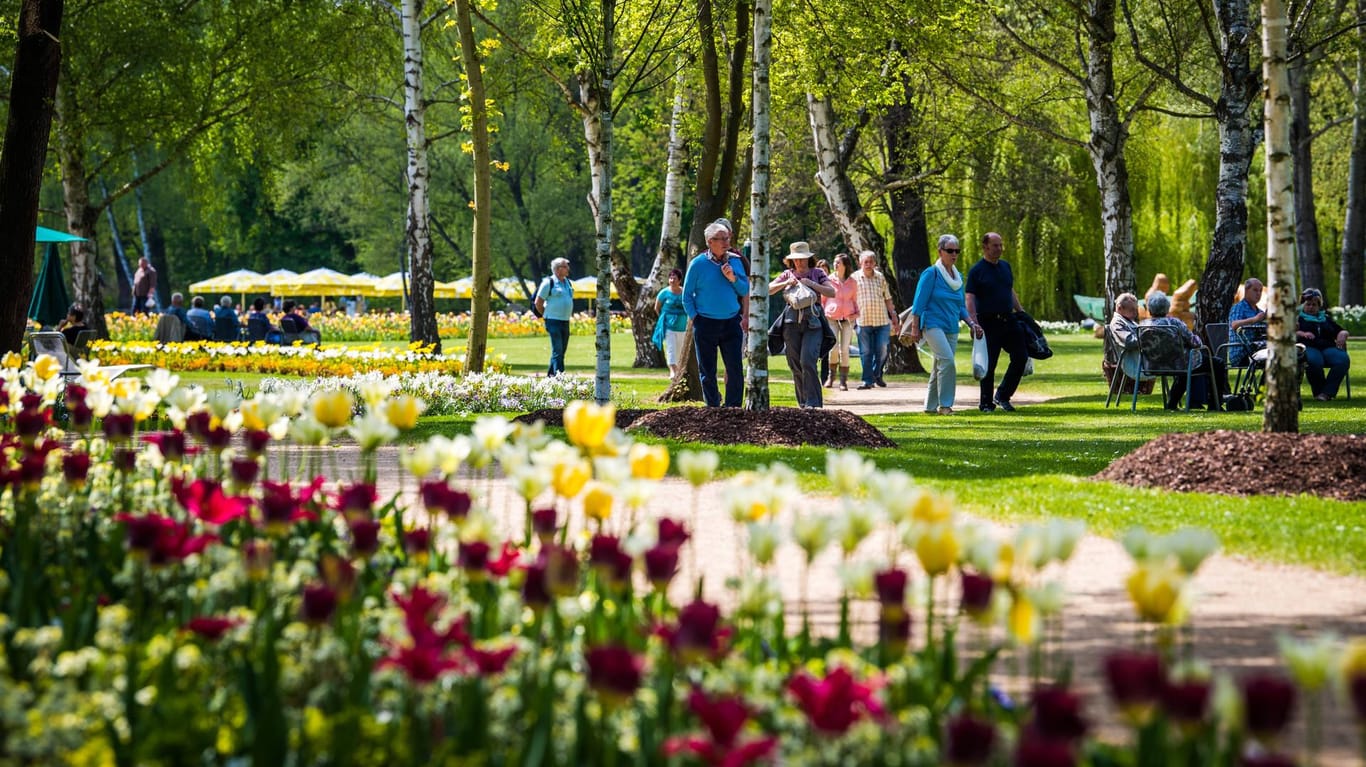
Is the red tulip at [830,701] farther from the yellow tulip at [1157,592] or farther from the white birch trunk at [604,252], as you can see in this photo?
the white birch trunk at [604,252]

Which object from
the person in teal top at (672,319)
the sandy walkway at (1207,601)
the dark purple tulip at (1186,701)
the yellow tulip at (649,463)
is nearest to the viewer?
the dark purple tulip at (1186,701)

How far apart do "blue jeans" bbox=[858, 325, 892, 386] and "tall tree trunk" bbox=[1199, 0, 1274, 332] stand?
178 inches

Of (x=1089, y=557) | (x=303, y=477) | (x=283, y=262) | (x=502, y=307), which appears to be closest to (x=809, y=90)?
(x=303, y=477)

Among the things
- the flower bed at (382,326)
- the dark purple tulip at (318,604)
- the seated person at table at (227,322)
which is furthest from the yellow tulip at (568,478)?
the flower bed at (382,326)

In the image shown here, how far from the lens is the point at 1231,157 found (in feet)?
59.8

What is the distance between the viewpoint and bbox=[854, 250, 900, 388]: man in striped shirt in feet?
69.8

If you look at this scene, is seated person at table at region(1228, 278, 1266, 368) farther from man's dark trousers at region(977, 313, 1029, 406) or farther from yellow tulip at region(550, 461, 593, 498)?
yellow tulip at region(550, 461, 593, 498)

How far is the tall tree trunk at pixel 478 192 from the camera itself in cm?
1806

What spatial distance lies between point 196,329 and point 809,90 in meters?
16.6

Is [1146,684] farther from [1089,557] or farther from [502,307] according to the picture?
[502,307]

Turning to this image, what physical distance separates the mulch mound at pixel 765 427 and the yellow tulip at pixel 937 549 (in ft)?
28.8

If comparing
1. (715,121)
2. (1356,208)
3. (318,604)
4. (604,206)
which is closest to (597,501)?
(318,604)

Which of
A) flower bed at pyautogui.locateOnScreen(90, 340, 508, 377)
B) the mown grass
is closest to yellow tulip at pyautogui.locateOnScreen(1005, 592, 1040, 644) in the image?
the mown grass

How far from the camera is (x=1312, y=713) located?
2857 mm
